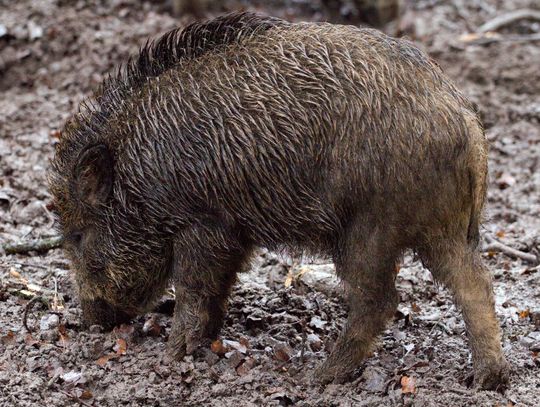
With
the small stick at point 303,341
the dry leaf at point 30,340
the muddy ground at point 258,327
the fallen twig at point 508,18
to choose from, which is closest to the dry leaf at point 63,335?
the muddy ground at point 258,327

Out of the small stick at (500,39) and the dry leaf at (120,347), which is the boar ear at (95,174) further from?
the small stick at (500,39)

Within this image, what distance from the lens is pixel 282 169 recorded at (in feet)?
16.6

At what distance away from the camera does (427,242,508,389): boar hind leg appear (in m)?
5.21

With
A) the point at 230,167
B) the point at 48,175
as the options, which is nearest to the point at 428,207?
the point at 230,167

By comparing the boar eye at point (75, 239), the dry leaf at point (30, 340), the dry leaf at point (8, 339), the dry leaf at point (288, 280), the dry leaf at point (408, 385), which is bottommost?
the dry leaf at point (288, 280)

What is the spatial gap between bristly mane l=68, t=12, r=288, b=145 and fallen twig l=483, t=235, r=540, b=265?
2653 millimetres

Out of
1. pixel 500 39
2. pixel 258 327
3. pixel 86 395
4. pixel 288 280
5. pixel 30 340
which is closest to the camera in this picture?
pixel 86 395

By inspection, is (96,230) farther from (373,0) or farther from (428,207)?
(373,0)

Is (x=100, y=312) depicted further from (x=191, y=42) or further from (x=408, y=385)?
(x=408, y=385)

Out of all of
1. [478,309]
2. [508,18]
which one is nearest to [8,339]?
[478,309]

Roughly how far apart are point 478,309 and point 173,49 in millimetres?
2299

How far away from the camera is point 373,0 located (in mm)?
11977

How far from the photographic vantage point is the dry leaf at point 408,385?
17.0 feet

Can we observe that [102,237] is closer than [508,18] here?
Yes
